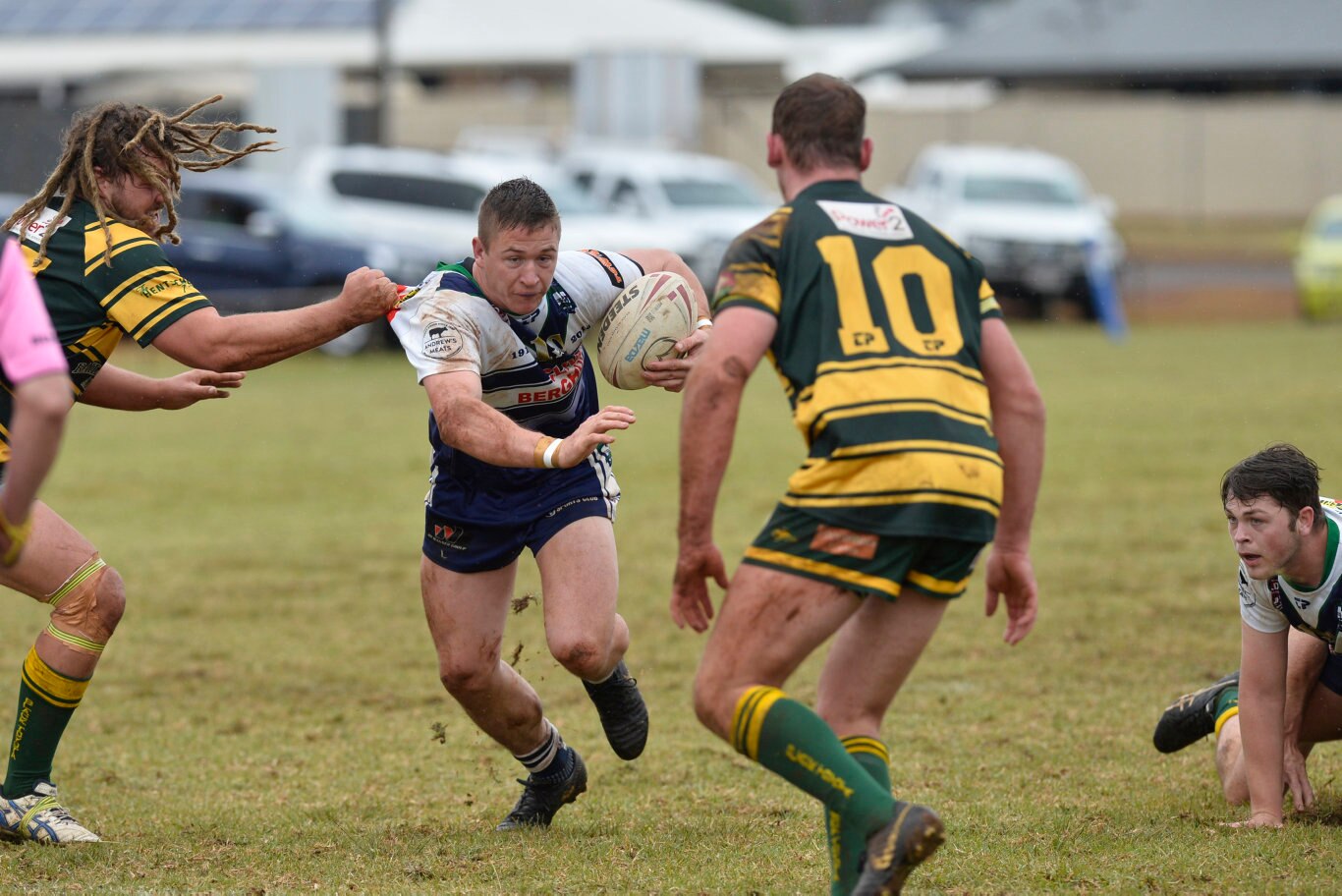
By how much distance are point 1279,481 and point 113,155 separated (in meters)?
3.38

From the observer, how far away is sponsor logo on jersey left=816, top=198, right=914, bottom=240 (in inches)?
151

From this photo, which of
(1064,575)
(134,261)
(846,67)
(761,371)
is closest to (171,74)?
(846,67)

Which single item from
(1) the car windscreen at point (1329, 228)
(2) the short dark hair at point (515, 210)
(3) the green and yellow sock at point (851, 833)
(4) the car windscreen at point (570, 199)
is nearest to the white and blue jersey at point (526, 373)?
(2) the short dark hair at point (515, 210)

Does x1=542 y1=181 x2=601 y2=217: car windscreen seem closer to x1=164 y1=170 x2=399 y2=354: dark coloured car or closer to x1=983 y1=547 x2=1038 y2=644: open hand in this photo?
x1=164 y1=170 x2=399 y2=354: dark coloured car

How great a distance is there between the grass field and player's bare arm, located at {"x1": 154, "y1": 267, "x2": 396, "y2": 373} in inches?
57.4

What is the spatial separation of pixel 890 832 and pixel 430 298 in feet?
6.76

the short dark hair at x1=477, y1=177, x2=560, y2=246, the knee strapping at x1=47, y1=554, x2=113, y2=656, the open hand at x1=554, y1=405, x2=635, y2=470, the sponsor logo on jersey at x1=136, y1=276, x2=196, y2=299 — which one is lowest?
the knee strapping at x1=47, y1=554, x2=113, y2=656

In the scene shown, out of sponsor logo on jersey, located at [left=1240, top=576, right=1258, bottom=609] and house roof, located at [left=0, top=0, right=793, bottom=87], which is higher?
sponsor logo on jersey, located at [left=1240, top=576, right=1258, bottom=609]

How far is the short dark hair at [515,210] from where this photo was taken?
4590 millimetres

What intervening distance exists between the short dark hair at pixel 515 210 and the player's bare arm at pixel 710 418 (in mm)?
1023

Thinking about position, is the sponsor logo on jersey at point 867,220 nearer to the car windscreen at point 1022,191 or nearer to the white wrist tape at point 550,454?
the white wrist tape at point 550,454

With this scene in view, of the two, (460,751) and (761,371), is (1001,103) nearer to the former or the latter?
(761,371)

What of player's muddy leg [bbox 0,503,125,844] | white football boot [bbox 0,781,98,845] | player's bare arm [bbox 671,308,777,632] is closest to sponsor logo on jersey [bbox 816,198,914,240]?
player's bare arm [bbox 671,308,777,632]

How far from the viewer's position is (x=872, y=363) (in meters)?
3.76
